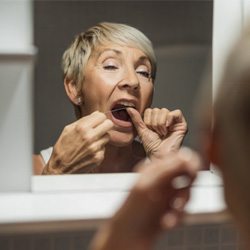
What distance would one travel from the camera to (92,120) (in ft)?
3.57

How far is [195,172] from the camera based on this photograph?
436mm

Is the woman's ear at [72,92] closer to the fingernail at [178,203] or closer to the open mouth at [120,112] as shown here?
the open mouth at [120,112]

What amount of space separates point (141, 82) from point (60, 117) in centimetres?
19

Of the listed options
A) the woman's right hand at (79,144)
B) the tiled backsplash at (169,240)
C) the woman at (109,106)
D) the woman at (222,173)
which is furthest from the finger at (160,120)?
the woman at (222,173)

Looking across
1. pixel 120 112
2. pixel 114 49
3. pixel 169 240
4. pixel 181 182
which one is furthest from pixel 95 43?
pixel 181 182

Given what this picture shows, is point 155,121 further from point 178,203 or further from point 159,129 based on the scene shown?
point 178,203

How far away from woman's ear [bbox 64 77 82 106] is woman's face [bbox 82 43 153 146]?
12mm

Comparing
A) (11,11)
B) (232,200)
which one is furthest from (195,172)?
(11,11)

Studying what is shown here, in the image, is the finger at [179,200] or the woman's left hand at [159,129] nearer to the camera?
the finger at [179,200]

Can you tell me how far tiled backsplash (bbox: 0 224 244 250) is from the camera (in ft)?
3.38

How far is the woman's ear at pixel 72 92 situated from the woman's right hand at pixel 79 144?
4 cm

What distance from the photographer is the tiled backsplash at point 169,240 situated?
1.03 m

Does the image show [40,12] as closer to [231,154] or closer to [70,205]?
[70,205]

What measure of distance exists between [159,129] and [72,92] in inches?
8.0
